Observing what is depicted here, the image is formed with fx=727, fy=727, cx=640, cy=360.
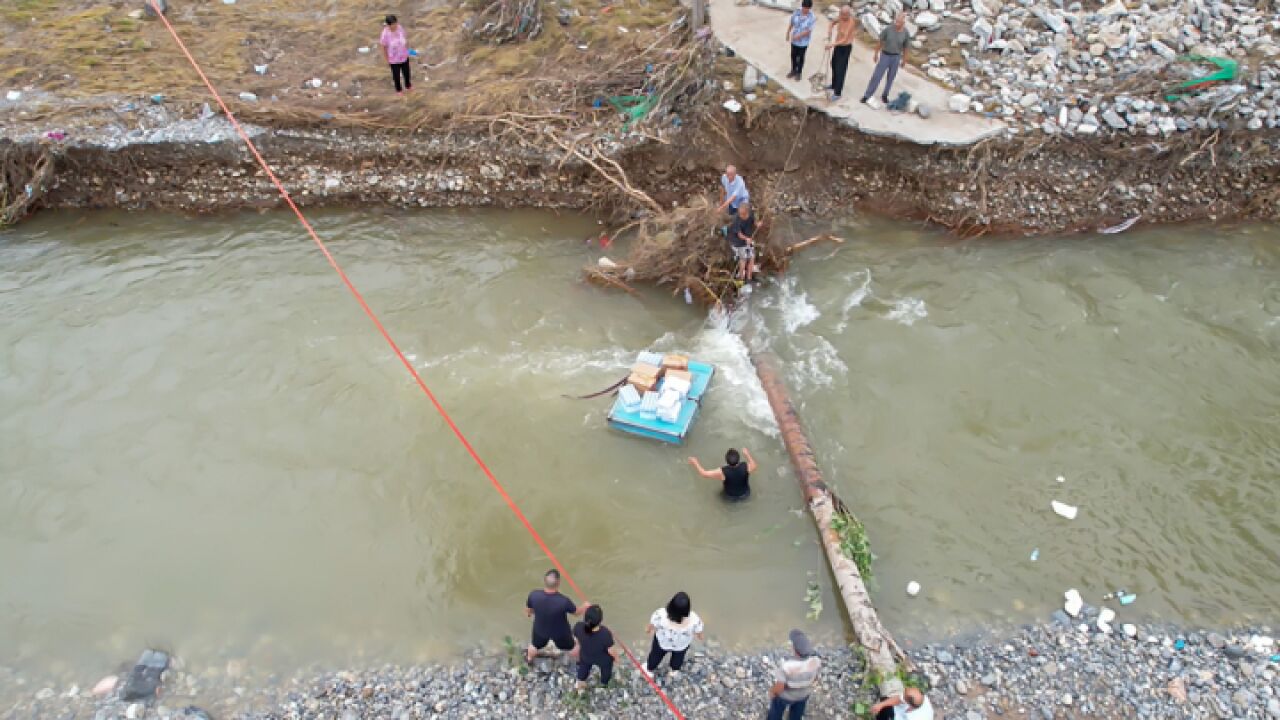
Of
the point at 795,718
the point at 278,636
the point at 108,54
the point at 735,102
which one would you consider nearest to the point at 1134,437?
the point at 795,718

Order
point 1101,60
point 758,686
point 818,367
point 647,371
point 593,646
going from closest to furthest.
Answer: point 593,646
point 758,686
point 647,371
point 818,367
point 1101,60

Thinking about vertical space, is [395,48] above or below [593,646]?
above

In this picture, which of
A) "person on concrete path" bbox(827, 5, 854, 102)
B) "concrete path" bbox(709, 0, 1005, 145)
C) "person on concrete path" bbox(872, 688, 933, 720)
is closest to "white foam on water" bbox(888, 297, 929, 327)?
"concrete path" bbox(709, 0, 1005, 145)

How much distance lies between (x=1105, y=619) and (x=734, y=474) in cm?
397

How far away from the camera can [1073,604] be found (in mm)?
7477

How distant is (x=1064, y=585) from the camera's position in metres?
7.70

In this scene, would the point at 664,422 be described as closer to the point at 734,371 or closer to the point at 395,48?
the point at 734,371

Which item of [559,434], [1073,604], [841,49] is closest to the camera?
[1073,604]

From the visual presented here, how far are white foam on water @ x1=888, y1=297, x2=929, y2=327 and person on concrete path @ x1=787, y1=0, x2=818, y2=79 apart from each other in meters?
4.17

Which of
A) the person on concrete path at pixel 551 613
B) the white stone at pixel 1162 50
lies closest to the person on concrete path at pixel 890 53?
the white stone at pixel 1162 50

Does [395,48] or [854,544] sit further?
[395,48]

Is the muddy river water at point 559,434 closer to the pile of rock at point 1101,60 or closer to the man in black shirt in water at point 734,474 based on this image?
the man in black shirt in water at point 734,474

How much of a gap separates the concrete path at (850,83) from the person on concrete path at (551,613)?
8.54 metres

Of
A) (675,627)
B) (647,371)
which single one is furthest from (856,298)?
(675,627)
